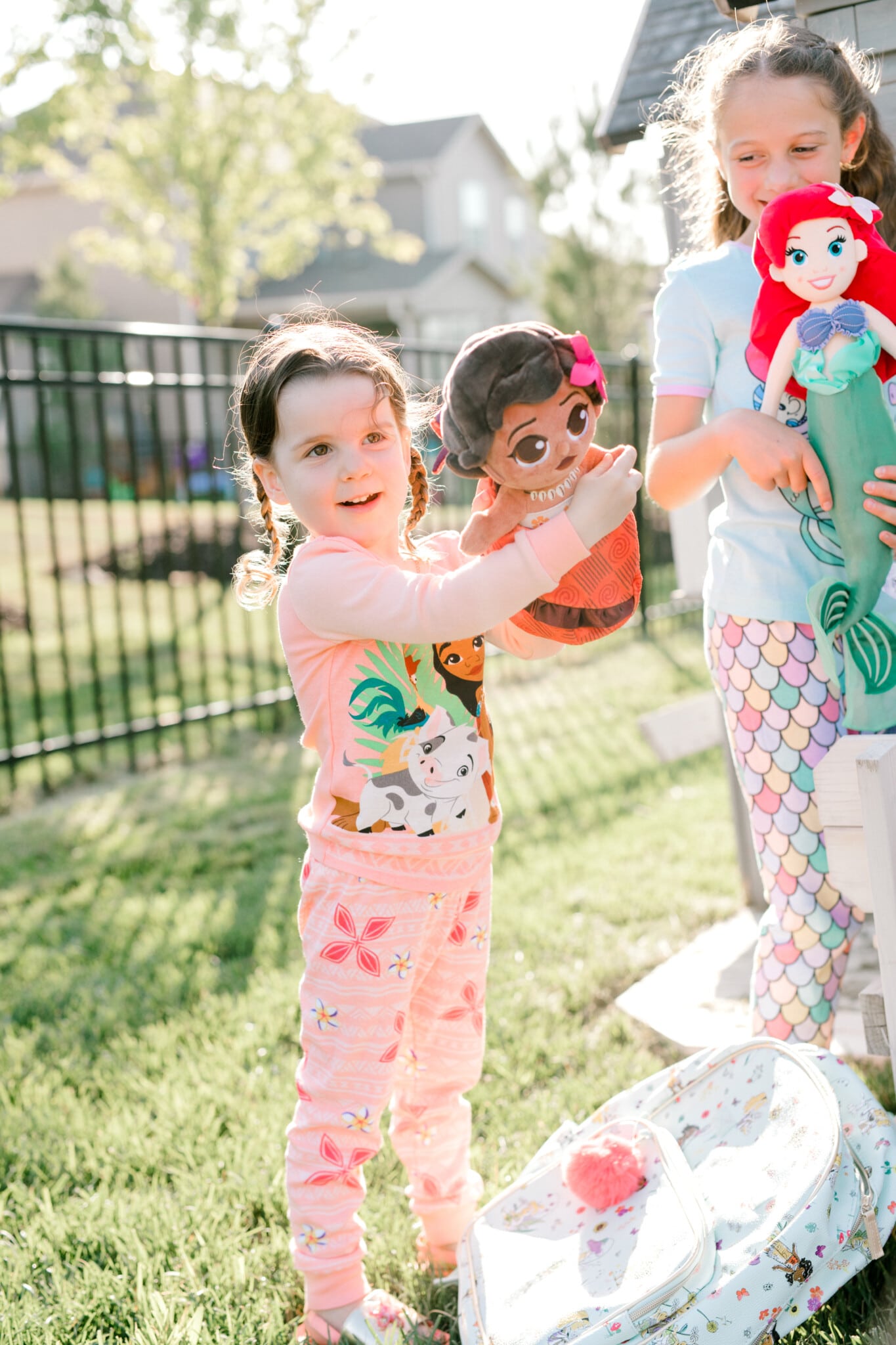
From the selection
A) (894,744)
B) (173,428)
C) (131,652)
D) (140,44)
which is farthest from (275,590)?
(173,428)

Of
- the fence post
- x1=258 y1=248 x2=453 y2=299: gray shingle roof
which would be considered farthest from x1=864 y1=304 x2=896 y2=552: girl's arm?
x1=258 y1=248 x2=453 y2=299: gray shingle roof

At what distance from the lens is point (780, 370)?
1656mm

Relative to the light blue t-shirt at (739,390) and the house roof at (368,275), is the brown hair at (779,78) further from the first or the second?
the house roof at (368,275)

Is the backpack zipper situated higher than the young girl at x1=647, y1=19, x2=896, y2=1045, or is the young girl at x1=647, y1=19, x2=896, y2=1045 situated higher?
the young girl at x1=647, y1=19, x2=896, y2=1045

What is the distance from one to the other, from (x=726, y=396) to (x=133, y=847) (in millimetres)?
3218

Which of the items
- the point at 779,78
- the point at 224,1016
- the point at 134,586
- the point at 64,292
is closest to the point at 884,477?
the point at 779,78

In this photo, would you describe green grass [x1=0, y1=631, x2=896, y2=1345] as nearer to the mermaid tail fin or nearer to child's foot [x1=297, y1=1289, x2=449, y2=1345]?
child's foot [x1=297, y1=1289, x2=449, y2=1345]

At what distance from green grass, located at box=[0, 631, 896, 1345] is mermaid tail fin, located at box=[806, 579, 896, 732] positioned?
2.81 ft

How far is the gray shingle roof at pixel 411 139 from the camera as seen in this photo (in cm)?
2469

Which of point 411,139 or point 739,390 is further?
point 411,139

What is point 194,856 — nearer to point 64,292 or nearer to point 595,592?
point 595,592

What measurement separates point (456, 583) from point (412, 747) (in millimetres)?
287

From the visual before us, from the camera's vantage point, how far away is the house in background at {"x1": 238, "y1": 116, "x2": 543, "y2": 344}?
22422mm

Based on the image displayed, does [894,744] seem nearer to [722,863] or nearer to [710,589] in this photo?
[710,589]
